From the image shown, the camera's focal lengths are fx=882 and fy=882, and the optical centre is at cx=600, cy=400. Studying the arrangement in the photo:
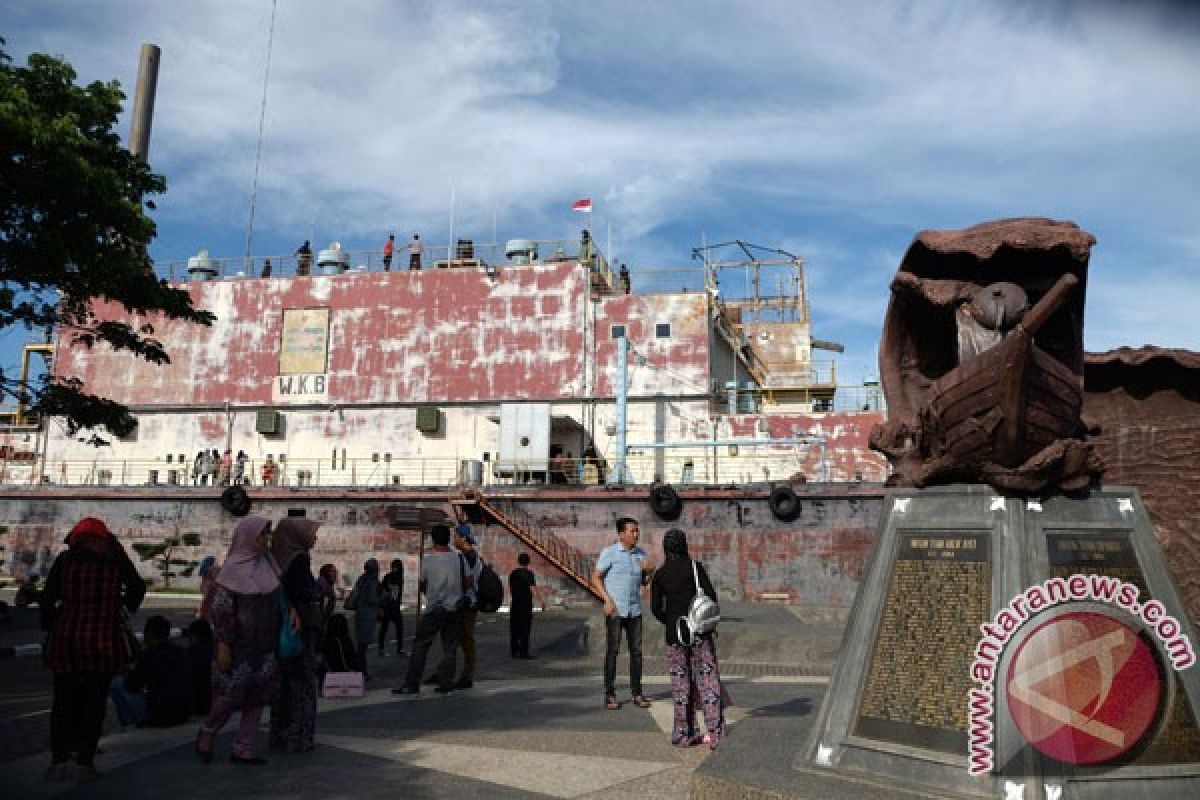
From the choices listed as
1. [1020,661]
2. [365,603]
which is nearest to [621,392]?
[365,603]

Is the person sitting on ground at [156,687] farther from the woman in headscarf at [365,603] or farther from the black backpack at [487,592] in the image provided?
the woman in headscarf at [365,603]

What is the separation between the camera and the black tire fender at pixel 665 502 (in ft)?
79.7

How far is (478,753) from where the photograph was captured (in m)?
6.22

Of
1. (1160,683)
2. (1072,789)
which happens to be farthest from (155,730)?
(1160,683)

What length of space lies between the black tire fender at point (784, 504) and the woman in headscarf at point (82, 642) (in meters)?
19.5

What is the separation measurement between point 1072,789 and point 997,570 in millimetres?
1132

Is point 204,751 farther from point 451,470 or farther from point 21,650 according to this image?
point 451,470

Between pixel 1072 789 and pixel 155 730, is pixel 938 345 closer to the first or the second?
pixel 1072 789

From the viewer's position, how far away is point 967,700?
470 centimetres

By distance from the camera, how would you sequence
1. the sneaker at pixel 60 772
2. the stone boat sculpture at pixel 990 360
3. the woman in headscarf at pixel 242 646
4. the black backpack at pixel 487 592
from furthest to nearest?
the black backpack at pixel 487 592
the woman in headscarf at pixel 242 646
the sneaker at pixel 60 772
the stone boat sculpture at pixel 990 360

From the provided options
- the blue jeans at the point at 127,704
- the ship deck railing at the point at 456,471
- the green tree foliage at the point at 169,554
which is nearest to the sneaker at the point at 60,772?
the blue jeans at the point at 127,704

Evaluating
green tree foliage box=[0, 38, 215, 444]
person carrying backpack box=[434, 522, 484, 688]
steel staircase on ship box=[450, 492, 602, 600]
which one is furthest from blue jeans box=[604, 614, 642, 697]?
steel staircase on ship box=[450, 492, 602, 600]

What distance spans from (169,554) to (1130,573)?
90.6 ft

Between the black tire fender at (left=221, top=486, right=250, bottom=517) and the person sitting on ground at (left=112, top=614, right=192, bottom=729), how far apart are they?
20.6m
